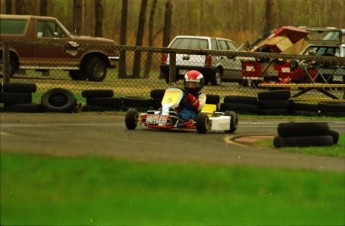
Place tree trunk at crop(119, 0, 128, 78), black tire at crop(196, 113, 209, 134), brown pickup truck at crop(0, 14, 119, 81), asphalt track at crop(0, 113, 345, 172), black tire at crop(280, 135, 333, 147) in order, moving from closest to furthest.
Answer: asphalt track at crop(0, 113, 345, 172) → black tire at crop(280, 135, 333, 147) → black tire at crop(196, 113, 209, 134) → brown pickup truck at crop(0, 14, 119, 81) → tree trunk at crop(119, 0, 128, 78)

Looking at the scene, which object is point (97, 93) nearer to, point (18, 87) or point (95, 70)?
point (18, 87)

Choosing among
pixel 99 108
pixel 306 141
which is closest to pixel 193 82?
pixel 306 141

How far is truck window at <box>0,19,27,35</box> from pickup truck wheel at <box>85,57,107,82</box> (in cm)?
217

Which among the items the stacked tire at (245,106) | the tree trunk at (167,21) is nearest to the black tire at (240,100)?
the stacked tire at (245,106)

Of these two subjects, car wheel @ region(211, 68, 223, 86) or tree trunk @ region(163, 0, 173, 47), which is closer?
car wheel @ region(211, 68, 223, 86)

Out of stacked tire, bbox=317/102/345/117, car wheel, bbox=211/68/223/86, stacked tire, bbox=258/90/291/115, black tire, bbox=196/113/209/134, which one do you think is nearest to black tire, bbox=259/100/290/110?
stacked tire, bbox=258/90/291/115

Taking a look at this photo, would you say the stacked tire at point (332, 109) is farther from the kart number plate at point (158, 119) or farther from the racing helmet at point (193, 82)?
the kart number plate at point (158, 119)

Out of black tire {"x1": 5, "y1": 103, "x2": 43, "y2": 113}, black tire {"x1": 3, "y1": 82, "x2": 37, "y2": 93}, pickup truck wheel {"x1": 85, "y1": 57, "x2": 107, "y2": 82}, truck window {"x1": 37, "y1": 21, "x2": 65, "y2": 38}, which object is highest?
truck window {"x1": 37, "y1": 21, "x2": 65, "y2": 38}

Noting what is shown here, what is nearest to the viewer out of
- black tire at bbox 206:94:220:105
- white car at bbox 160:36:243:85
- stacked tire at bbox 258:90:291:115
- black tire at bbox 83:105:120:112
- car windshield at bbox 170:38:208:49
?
black tire at bbox 206:94:220:105

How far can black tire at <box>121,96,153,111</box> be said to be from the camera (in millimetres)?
A: 15898

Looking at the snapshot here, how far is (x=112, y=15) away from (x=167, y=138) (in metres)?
52.1

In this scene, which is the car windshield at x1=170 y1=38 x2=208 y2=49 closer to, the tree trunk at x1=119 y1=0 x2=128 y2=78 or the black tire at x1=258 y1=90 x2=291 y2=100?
the tree trunk at x1=119 y1=0 x2=128 y2=78

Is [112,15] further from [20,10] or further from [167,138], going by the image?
[167,138]

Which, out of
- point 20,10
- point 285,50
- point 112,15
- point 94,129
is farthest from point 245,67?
point 112,15
